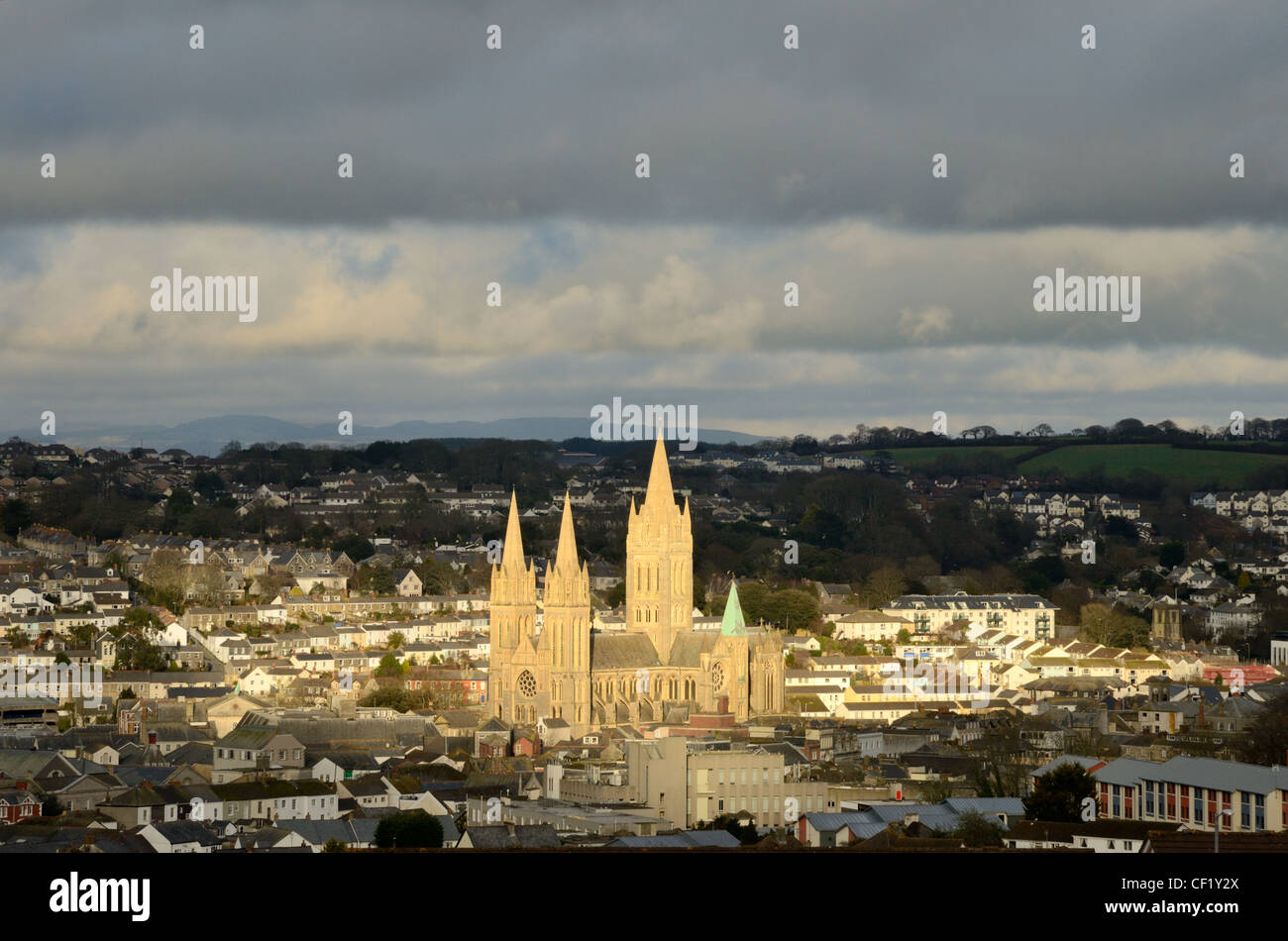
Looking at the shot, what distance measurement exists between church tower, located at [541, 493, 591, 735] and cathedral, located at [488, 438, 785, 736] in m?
0.03

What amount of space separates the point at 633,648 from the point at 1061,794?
3073 centimetres

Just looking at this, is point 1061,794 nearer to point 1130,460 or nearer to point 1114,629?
point 1114,629

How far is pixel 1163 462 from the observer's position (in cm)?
15525

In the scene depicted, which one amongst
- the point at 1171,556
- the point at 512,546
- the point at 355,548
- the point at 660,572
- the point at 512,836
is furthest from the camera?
the point at 1171,556

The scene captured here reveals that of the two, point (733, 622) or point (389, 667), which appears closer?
point (733, 622)

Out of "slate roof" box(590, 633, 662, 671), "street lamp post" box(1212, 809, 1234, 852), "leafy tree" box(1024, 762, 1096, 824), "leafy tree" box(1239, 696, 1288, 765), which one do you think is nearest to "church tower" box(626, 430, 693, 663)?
"slate roof" box(590, 633, 662, 671)

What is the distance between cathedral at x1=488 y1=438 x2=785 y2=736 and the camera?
2635 inches

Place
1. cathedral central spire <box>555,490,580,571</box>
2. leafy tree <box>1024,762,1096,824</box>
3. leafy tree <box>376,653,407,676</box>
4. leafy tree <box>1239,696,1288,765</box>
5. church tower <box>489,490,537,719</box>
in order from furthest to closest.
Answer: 1. leafy tree <box>376,653,407,676</box>
2. church tower <box>489,490,537,719</box>
3. cathedral central spire <box>555,490,580,571</box>
4. leafy tree <box>1239,696,1288,765</box>
5. leafy tree <box>1024,762,1096,824</box>

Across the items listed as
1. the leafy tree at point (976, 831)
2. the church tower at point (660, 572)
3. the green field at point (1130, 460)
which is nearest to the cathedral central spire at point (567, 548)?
the church tower at point (660, 572)

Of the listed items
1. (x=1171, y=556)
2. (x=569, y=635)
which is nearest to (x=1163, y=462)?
(x=1171, y=556)

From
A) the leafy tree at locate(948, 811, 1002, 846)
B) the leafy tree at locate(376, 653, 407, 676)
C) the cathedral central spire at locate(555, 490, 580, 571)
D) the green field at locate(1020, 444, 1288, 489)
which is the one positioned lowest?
the leafy tree at locate(376, 653, 407, 676)

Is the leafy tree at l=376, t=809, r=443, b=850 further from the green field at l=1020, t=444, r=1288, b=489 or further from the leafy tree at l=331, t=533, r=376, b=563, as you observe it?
the green field at l=1020, t=444, r=1288, b=489

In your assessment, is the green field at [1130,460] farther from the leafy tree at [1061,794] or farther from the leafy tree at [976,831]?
the leafy tree at [976,831]
